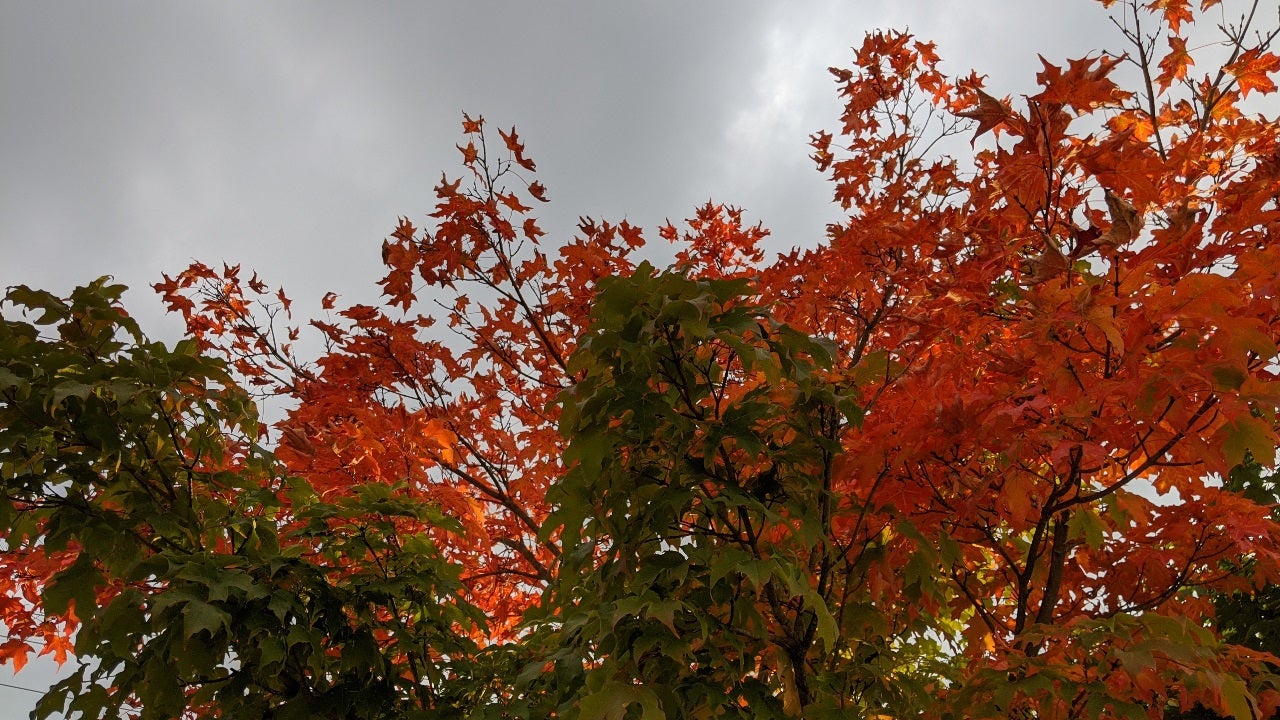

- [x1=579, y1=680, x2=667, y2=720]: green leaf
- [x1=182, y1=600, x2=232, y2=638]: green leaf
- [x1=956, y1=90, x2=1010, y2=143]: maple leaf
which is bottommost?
[x1=579, y1=680, x2=667, y2=720]: green leaf

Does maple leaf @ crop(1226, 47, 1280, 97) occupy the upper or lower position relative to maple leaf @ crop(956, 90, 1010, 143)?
upper

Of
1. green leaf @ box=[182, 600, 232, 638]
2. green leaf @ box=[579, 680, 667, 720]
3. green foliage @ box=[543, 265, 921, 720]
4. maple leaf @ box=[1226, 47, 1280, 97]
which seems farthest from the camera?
maple leaf @ box=[1226, 47, 1280, 97]

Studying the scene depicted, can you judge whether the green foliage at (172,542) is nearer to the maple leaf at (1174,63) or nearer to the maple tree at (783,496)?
the maple tree at (783,496)

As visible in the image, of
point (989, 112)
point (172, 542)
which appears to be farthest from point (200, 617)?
point (989, 112)

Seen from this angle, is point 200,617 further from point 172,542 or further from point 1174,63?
point 1174,63

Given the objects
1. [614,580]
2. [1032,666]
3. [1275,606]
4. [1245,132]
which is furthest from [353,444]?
[1275,606]

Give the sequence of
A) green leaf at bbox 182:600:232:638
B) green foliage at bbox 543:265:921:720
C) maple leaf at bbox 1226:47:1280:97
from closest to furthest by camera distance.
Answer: green foliage at bbox 543:265:921:720 → green leaf at bbox 182:600:232:638 → maple leaf at bbox 1226:47:1280:97

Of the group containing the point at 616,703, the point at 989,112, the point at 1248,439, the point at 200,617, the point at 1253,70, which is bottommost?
the point at 616,703

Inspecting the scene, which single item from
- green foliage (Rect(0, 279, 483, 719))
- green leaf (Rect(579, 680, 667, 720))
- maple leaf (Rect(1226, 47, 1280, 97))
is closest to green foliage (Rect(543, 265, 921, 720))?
green leaf (Rect(579, 680, 667, 720))

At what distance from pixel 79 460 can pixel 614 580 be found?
5.81 feet

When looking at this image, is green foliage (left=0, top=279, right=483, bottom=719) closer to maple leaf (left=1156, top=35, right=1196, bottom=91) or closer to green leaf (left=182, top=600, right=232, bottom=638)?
green leaf (left=182, top=600, right=232, bottom=638)

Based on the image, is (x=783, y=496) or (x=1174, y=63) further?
(x=1174, y=63)

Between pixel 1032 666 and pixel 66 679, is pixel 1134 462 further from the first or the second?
pixel 66 679

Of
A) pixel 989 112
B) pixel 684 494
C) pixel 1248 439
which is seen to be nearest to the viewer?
pixel 684 494
